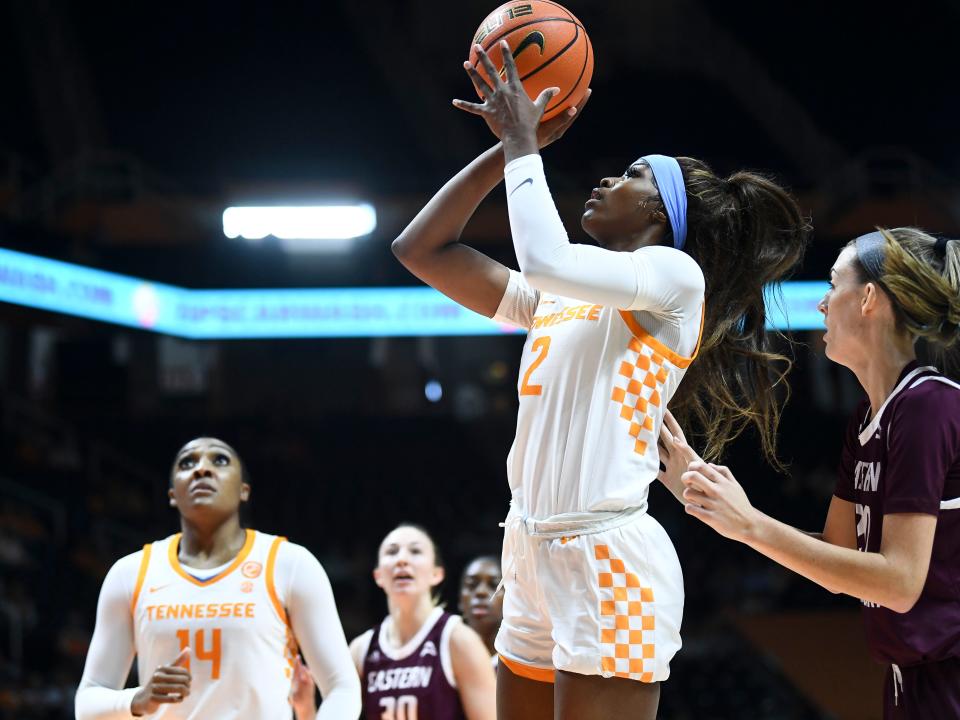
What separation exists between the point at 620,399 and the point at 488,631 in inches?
125

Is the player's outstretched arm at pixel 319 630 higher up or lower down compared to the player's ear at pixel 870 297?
lower down

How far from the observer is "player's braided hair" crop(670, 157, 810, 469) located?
8.02 feet

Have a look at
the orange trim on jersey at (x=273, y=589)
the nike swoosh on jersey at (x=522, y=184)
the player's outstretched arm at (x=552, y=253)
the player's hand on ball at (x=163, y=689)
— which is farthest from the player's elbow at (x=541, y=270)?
the orange trim on jersey at (x=273, y=589)

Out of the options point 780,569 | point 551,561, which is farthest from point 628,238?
point 780,569

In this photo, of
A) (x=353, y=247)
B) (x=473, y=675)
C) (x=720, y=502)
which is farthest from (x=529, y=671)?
(x=353, y=247)

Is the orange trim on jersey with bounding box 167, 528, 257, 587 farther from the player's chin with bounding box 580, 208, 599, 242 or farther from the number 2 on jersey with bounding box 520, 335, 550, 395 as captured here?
the player's chin with bounding box 580, 208, 599, 242

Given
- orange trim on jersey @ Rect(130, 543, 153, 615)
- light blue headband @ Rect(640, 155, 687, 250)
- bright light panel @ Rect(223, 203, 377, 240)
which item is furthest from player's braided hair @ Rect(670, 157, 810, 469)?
bright light panel @ Rect(223, 203, 377, 240)

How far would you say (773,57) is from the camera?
1712 centimetres

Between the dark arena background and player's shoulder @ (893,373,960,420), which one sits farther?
the dark arena background

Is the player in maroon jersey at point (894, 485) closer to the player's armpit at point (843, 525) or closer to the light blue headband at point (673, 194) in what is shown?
the player's armpit at point (843, 525)

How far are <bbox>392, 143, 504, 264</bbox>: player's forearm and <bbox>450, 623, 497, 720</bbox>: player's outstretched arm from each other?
2.57 m

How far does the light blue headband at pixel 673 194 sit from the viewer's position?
233cm

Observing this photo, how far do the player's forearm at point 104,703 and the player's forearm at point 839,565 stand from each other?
209 cm

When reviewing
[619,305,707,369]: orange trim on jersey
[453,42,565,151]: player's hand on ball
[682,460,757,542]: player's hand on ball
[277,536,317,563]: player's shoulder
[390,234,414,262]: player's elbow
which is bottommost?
[682,460,757,542]: player's hand on ball
